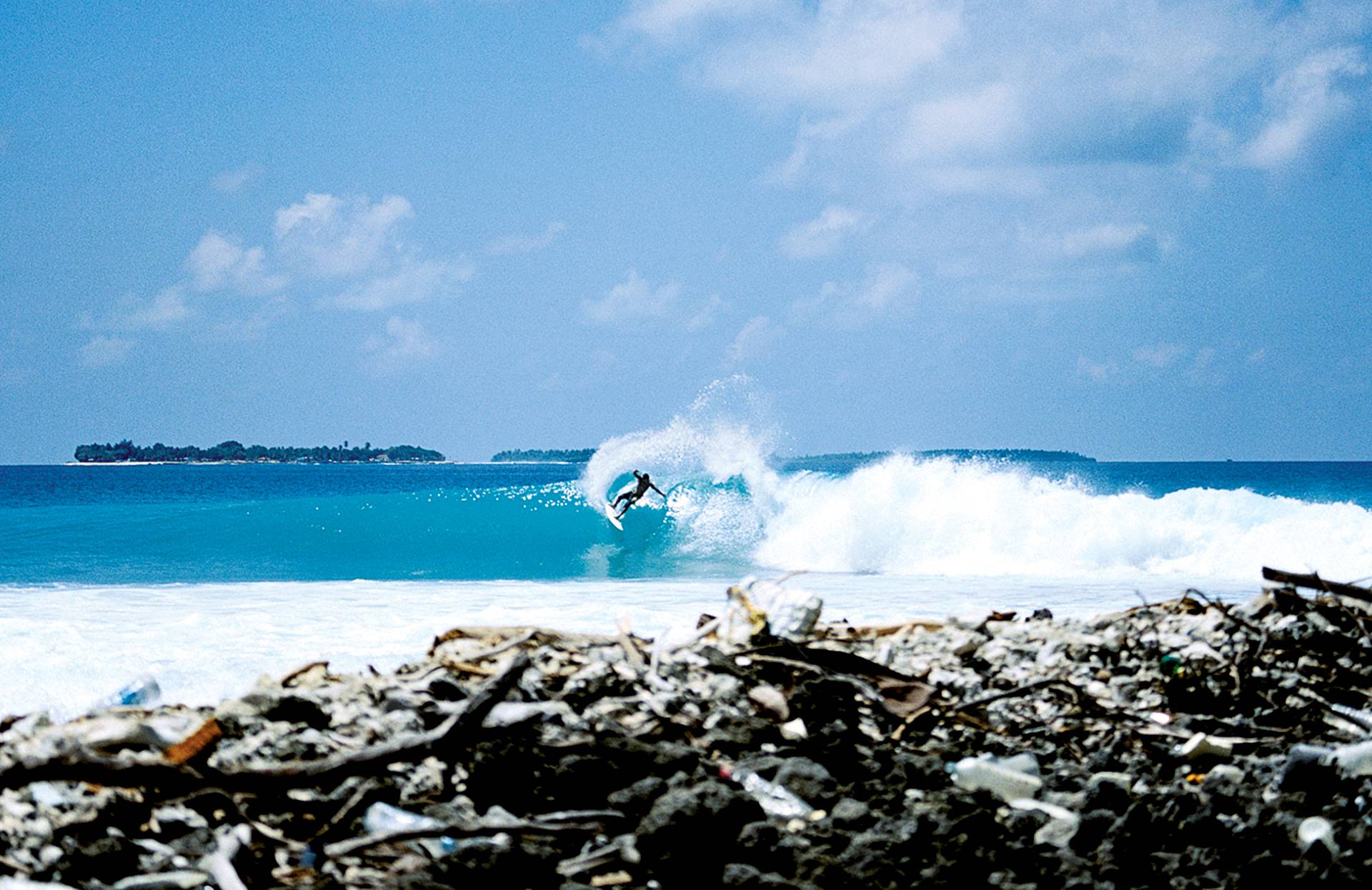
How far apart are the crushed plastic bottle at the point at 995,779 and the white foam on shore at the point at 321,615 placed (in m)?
1.80

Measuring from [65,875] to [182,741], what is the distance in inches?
15.7

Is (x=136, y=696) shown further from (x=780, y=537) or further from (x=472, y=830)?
(x=780, y=537)

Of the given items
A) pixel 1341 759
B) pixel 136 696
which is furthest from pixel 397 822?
pixel 1341 759

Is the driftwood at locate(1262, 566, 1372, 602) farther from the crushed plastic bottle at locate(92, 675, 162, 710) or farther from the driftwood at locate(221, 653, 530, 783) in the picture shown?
the crushed plastic bottle at locate(92, 675, 162, 710)

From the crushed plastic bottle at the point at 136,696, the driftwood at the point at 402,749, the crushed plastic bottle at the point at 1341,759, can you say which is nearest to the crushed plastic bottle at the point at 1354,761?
the crushed plastic bottle at the point at 1341,759

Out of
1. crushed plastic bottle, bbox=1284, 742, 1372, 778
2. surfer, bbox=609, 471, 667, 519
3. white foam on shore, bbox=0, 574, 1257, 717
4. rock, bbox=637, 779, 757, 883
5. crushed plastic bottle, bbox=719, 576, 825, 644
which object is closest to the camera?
rock, bbox=637, 779, 757, 883

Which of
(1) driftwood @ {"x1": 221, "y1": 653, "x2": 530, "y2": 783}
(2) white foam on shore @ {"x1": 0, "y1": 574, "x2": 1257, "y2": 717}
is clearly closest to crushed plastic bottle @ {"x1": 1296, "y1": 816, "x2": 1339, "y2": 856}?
(1) driftwood @ {"x1": 221, "y1": 653, "x2": 530, "y2": 783}

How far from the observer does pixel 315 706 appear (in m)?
2.92

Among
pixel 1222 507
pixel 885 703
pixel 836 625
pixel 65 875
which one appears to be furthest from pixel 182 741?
pixel 1222 507

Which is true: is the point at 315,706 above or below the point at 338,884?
above

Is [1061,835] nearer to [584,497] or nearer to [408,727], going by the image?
[408,727]

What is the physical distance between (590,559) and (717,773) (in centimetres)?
1631

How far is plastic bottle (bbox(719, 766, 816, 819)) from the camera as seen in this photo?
8.05 ft

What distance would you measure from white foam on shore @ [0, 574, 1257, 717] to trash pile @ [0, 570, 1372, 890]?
3.87 feet
